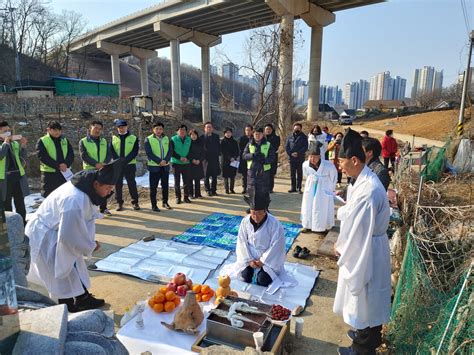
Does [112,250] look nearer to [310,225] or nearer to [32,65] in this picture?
[310,225]

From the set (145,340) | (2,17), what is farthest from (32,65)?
(145,340)

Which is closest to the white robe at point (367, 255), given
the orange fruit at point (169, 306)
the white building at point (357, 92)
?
the orange fruit at point (169, 306)

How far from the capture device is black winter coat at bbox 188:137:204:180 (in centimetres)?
904

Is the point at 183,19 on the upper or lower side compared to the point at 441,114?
upper

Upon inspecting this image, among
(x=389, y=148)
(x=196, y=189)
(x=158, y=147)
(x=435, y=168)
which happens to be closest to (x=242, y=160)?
(x=196, y=189)

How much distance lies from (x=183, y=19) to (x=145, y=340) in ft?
114

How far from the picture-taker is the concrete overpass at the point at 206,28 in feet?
76.4

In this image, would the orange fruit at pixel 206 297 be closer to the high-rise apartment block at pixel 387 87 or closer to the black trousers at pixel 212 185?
the black trousers at pixel 212 185

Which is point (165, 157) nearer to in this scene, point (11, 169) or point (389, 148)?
point (11, 169)

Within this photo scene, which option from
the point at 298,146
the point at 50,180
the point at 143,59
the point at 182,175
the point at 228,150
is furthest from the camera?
the point at 143,59

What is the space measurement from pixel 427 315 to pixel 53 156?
6.75m

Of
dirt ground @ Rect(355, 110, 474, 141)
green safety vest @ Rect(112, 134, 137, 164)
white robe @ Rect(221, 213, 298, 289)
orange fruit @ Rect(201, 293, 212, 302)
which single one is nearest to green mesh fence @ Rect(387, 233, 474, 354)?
white robe @ Rect(221, 213, 298, 289)

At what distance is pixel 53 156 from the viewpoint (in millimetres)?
6742

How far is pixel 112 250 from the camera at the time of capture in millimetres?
6055
